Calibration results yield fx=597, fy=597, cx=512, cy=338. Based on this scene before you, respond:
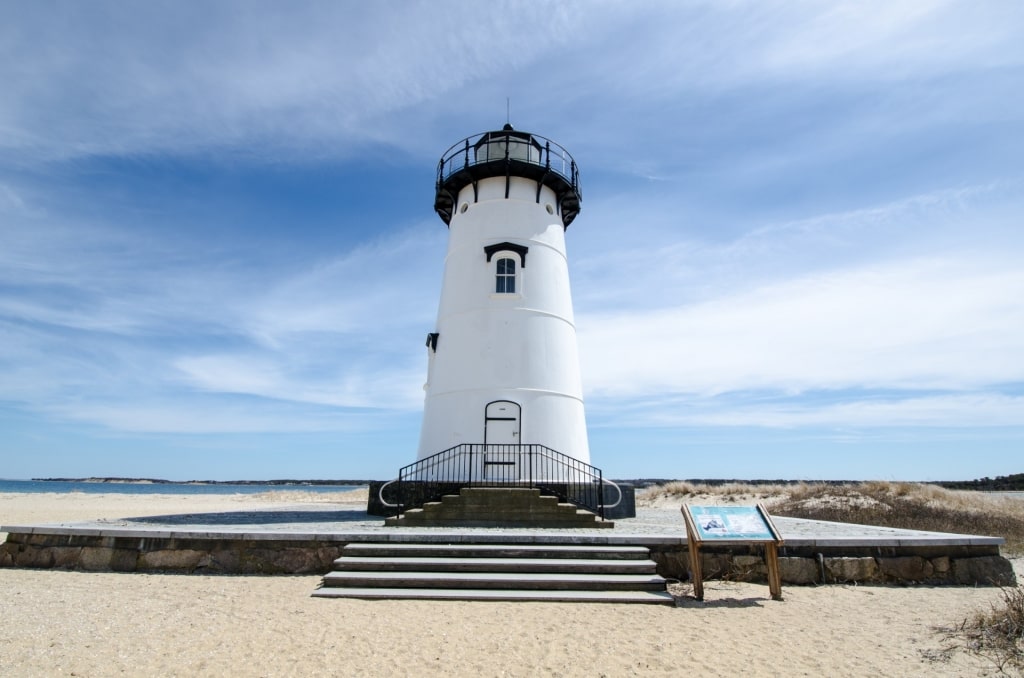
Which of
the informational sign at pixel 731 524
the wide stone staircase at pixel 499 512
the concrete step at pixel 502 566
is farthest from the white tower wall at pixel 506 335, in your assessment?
the informational sign at pixel 731 524

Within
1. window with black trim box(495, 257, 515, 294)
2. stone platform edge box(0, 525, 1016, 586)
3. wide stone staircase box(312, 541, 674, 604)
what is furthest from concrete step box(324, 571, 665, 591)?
window with black trim box(495, 257, 515, 294)

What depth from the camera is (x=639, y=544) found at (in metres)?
8.22

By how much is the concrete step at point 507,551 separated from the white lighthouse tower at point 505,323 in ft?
15.4

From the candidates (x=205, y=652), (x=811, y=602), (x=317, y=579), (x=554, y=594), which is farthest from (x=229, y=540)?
(x=811, y=602)

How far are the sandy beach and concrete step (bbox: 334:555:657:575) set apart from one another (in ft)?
2.68

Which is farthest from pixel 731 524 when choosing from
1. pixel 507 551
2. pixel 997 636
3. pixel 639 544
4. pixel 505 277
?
pixel 505 277

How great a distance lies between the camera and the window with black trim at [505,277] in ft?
48.3

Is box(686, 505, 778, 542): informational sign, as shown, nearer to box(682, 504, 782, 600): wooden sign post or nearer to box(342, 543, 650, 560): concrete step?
box(682, 504, 782, 600): wooden sign post

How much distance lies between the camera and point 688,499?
3297 cm

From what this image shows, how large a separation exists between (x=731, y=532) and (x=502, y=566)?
2.90 meters

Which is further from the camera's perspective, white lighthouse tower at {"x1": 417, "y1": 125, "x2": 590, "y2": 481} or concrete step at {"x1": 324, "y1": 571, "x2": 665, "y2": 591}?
white lighthouse tower at {"x1": 417, "y1": 125, "x2": 590, "y2": 481}

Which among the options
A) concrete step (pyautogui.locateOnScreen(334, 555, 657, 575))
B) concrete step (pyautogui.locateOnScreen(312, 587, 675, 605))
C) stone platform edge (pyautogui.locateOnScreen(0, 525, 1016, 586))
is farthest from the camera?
stone platform edge (pyautogui.locateOnScreen(0, 525, 1016, 586))

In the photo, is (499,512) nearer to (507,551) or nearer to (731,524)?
(507,551)

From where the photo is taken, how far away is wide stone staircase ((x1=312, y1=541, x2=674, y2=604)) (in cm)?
714
